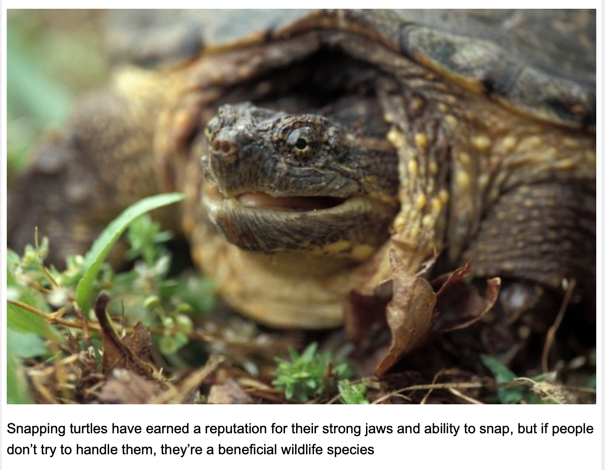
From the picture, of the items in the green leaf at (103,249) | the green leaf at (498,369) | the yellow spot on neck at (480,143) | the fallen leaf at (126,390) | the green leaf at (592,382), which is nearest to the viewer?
the fallen leaf at (126,390)

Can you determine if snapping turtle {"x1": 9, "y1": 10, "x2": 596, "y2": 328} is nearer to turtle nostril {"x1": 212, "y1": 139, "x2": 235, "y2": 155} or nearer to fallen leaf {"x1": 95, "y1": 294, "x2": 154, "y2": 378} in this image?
turtle nostril {"x1": 212, "y1": 139, "x2": 235, "y2": 155}

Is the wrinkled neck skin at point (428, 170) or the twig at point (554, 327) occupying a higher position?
the wrinkled neck skin at point (428, 170)

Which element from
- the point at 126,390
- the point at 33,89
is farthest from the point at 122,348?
the point at 33,89

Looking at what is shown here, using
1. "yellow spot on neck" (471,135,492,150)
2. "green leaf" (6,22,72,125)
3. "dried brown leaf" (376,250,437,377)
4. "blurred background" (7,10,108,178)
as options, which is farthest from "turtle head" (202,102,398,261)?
"green leaf" (6,22,72,125)

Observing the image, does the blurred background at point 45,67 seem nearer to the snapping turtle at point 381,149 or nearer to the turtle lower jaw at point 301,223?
the snapping turtle at point 381,149

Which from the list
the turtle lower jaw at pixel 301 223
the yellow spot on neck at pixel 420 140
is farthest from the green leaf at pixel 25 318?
the yellow spot on neck at pixel 420 140

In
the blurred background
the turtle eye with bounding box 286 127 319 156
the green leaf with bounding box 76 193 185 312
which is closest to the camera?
the turtle eye with bounding box 286 127 319 156

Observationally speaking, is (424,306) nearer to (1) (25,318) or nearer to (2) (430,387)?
(2) (430,387)

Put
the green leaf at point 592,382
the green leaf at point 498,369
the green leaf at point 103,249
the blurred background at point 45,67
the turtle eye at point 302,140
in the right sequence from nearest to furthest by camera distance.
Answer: the turtle eye at point 302,140
the green leaf at point 103,249
the green leaf at point 498,369
the green leaf at point 592,382
the blurred background at point 45,67
